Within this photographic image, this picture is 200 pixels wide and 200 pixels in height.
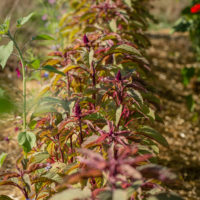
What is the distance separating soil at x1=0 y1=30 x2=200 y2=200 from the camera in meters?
2.21

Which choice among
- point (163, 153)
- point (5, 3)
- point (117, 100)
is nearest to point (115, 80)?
point (117, 100)

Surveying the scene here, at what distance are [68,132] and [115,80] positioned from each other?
249 millimetres

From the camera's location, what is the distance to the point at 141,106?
1.08 m

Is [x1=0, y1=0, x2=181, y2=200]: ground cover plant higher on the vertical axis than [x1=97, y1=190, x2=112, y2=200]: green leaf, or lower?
higher

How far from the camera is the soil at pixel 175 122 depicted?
221 centimetres

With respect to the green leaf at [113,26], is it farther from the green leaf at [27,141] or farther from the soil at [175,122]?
the green leaf at [27,141]

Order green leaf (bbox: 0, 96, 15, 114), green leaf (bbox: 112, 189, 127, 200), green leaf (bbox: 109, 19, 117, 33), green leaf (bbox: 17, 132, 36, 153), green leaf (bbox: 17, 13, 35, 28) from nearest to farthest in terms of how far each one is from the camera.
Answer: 1. green leaf (bbox: 0, 96, 15, 114)
2. green leaf (bbox: 112, 189, 127, 200)
3. green leaf (bbox: 17, 132, 36, 153)
4. green leaf (bbox: 17, 13, 35, 28)
5. green leaf (bbox: 109, 19, 117, 33)

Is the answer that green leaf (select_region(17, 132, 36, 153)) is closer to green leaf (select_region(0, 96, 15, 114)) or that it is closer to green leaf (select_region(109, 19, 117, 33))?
green leaf (select_region(0, 96, 15, 114))

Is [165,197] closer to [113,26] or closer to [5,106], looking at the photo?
[5,106]

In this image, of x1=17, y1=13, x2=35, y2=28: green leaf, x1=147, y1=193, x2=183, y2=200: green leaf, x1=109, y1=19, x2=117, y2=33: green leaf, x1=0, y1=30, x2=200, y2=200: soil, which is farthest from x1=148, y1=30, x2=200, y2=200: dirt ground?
x1=17, y1=13, x2=35, y2=28: green leaf

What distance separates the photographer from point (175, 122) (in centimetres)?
324

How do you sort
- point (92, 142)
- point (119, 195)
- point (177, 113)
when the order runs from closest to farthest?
point (119, 195)
point (92, 142)
point (177, 113)

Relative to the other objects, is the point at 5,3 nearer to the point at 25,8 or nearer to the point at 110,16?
the point at 25,8

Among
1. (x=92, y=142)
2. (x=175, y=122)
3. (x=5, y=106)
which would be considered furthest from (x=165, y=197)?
(x=175, y=122)
